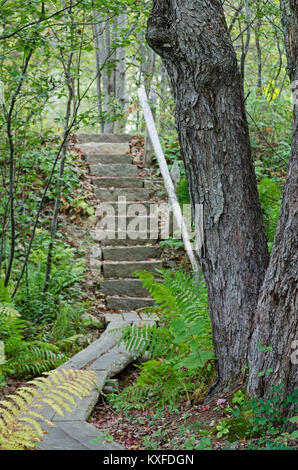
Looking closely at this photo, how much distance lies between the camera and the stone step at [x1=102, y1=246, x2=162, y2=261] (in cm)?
656

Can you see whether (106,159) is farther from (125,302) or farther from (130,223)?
(125,302)

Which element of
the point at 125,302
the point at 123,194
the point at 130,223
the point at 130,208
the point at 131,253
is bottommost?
the point at 125,302

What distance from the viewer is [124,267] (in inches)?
251

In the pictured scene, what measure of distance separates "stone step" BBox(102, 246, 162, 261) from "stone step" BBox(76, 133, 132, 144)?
3.31m

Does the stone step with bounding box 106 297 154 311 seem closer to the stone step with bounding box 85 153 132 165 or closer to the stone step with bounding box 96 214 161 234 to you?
the stone step with bounding box 96 214 161 234

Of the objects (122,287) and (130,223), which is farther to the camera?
(130,223)

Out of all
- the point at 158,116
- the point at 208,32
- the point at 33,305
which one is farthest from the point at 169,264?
the point at 158,116

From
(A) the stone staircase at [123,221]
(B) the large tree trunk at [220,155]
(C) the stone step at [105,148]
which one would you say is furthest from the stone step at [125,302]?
(C) the stone step at [105,148]

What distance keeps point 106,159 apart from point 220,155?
5.68 m

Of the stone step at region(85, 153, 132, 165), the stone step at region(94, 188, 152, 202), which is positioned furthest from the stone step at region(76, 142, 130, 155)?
the stone step at region(94, 188, 152, 202)

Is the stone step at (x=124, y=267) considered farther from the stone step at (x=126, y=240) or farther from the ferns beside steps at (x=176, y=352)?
the ferns beside steps at (x=176, y=352)

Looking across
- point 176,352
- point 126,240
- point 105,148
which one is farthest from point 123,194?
point 176,352

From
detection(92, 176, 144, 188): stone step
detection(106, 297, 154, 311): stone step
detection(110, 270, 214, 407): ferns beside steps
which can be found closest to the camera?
detection(110, 270, 214, 407): ferns beside steps

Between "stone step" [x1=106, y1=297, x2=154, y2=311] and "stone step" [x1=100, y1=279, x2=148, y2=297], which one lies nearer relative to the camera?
"stone step" [x1=106, y1=297, x2=154, y2=311]
